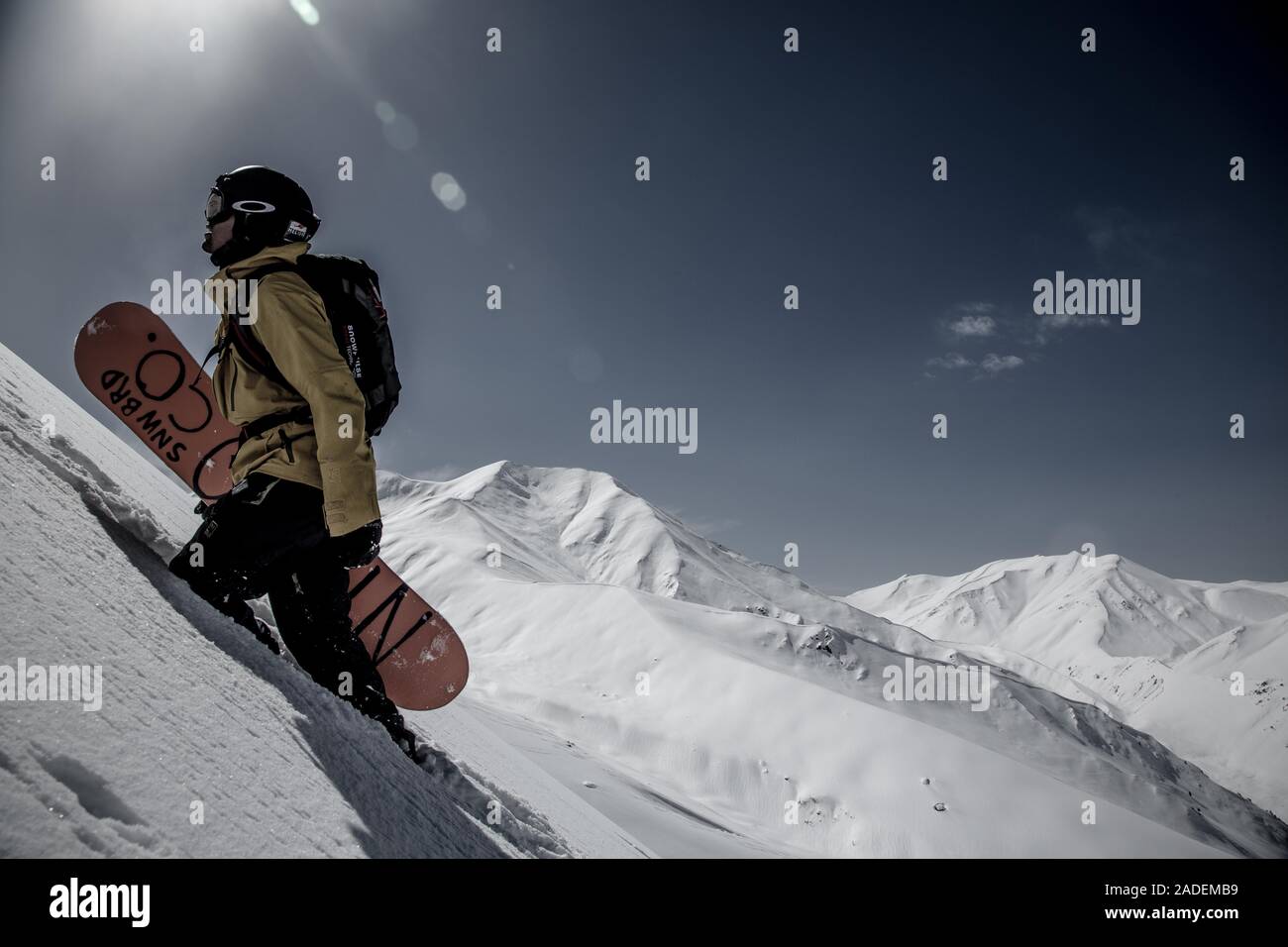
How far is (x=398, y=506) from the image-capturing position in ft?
486

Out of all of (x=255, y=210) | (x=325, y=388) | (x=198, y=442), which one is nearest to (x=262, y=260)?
(x=255, y=210)

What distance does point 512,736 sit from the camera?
1437 cm

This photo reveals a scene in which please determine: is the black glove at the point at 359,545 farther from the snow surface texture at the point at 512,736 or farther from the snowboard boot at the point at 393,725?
the snowboard boot at the point at 393,725

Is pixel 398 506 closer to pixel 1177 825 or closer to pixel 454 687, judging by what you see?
pixel 1177 825

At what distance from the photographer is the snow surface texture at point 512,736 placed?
1.64 m

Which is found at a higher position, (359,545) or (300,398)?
(300,398)

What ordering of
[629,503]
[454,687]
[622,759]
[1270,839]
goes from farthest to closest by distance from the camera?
[629,503], [1270,839], [622,759], [454,687]

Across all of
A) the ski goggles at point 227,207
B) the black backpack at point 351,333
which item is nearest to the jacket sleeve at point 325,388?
the black backpack at point 351,333

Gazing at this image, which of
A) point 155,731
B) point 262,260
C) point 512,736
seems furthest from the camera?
point 512,736

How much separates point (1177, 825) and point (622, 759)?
148 ft

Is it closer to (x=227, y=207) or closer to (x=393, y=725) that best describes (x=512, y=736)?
(x=393, y=725)

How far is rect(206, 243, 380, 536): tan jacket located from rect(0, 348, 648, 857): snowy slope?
656mm

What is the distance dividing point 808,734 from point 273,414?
43.1 metres
